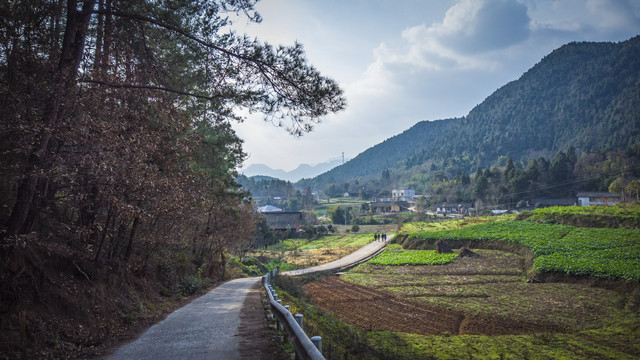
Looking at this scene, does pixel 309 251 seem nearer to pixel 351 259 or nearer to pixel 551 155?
pixel 351 259

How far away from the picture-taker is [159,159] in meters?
9.27

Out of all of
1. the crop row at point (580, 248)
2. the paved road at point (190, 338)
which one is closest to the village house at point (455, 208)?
the crop row at point (580, 248)

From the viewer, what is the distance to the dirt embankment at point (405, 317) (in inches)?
509

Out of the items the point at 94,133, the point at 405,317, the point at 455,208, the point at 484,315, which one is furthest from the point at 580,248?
the point at 455,208

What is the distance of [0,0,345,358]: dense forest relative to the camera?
612 cm

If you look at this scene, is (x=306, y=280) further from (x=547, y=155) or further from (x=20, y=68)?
(x=547, y=155)

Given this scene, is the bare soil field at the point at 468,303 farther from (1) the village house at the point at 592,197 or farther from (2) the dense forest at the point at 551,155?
(2) the dense forest at the point at 551,155

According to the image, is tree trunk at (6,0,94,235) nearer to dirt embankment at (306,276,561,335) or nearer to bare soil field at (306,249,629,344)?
bare soil field at (306,249,629,344)

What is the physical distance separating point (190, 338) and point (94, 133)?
4.44 m

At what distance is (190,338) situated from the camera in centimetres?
666

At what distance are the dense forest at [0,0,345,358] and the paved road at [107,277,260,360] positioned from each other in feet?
3.39

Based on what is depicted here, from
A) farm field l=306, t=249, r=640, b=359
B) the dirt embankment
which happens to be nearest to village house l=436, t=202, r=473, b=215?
farm field l=306, t=249, r=640, b=359

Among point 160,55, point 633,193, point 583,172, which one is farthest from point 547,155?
point 160,55

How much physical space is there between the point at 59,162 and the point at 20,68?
2272 millimetres
